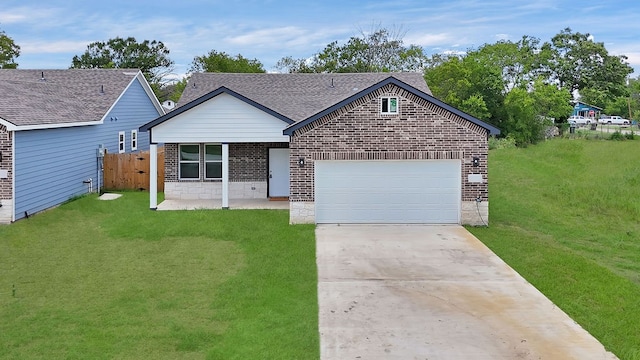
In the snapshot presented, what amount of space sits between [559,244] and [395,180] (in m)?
4.46

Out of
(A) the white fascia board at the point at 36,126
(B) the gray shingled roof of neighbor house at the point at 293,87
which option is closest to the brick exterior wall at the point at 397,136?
(B) the gray shingled roof of neighbor house at the point at 293,87

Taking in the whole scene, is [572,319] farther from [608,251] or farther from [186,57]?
[186,57]

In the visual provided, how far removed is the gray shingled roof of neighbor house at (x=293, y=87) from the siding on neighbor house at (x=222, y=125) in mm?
2252

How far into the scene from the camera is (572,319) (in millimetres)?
8320

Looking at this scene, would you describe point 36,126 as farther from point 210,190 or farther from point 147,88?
point 147,88

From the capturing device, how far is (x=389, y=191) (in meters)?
15.8

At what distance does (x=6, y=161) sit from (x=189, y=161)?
600 cm

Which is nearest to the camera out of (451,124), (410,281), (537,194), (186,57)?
(410,281)

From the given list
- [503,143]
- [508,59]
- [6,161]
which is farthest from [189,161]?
[508,59]

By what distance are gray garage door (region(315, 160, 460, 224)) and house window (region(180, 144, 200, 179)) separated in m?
6.06

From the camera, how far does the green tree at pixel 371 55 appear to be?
176 ft

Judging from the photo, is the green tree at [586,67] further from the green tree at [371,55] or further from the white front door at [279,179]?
the white front door at [279,179]

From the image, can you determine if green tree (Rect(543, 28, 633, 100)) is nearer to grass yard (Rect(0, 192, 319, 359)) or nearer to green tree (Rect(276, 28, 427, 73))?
green tree (Rect(276, 28, 427, 73))

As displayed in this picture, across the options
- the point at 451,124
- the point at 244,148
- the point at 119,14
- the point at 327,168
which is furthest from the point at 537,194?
the point at 119,14
